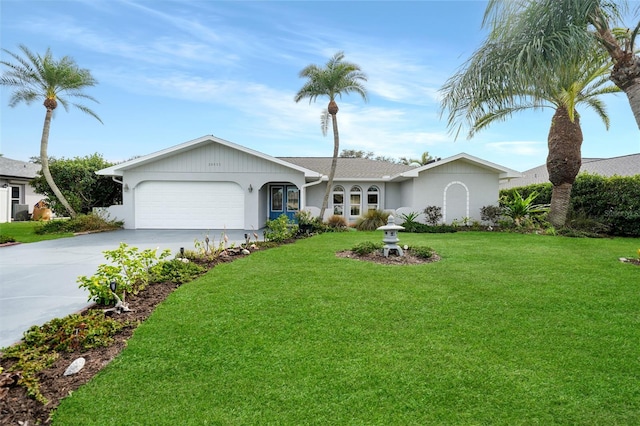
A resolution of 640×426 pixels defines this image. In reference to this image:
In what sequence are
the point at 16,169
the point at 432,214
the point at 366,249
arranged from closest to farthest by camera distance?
the point at 366,249
the point at 432,214
the point at 16,169

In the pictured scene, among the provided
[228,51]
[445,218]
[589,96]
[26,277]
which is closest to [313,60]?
[228,51]

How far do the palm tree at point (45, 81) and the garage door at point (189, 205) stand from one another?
11.7ft

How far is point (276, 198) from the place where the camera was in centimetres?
1900

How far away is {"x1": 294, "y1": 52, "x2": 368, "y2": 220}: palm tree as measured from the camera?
15.5 m

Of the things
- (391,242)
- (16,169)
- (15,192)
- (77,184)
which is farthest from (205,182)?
(16,169)

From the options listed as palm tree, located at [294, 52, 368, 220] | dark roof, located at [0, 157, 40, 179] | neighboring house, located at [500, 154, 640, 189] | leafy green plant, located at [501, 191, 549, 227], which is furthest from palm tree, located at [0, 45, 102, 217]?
neighboring house, located at [500, 154, 640, 189]

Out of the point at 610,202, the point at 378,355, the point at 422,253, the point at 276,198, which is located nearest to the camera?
the point at 378,355

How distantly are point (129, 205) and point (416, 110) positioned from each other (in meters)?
14.6

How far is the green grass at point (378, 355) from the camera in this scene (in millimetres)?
2678

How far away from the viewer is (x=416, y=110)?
53.8 ft

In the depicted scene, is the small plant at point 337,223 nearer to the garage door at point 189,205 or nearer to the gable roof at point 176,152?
the gable roof at point 176,152

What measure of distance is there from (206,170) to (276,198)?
4267mm

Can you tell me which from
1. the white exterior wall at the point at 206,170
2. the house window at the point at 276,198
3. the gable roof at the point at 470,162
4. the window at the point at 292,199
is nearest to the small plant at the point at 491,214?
the gable roof at the point at 470,162

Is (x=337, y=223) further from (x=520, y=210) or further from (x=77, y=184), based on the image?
(x=77, y=184)
